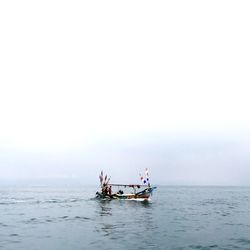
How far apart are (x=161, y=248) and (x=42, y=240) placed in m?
12.0

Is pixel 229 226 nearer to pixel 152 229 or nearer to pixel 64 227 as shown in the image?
pixel 152 229

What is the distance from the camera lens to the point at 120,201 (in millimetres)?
87500

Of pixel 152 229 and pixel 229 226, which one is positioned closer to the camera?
pixel 152 229

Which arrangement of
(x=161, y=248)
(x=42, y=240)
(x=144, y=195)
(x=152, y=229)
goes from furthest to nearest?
(x=144, y=195)
(x=152, y=229)
(x=42, y=240)
(x=161, y=248)

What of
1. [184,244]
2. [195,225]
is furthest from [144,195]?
[184,244]

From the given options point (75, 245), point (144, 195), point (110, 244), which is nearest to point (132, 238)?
point (110, 244)

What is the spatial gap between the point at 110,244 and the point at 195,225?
17.7 m

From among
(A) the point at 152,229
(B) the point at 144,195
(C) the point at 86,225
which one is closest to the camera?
(A) the point at 152,229

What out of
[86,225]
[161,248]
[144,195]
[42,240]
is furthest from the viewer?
[144,195]

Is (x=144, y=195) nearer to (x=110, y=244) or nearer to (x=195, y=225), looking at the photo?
(x=195, y=225)

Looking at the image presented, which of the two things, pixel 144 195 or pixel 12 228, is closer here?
pixel 12 228

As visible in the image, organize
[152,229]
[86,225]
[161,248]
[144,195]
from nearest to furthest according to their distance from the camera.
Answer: [161,248], [152,229], [86,225], [144,195]

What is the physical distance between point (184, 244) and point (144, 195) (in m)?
49.9

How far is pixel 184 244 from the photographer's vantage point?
3294cm
